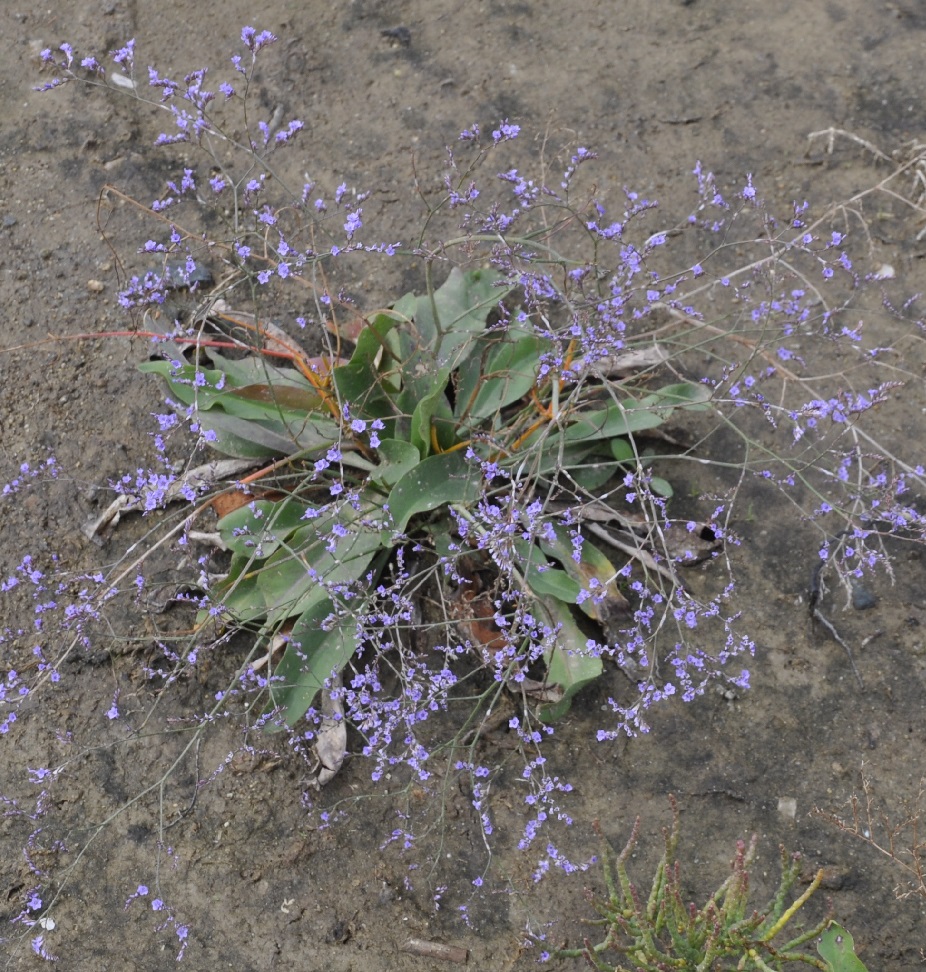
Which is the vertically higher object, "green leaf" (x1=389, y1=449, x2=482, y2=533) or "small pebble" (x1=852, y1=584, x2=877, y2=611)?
"green leaf" (x1=389, y1=449, x2=482, y2=533)

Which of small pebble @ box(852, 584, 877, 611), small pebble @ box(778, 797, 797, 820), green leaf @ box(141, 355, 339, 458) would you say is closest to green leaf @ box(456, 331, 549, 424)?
green leaf @ box(141, 355, 339, 458)

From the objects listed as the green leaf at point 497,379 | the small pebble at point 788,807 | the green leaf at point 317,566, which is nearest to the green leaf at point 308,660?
the green leaf at point 317,566

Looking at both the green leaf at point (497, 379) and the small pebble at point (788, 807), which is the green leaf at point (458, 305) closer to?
the green leaf at point (497, 379)

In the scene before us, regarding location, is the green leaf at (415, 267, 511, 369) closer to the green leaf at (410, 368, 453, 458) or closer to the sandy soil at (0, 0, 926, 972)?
the green leaf at (410, 368, 453, 458)

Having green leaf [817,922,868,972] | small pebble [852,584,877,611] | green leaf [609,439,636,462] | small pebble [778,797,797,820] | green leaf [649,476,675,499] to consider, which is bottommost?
small pebble [778,797,797,820]

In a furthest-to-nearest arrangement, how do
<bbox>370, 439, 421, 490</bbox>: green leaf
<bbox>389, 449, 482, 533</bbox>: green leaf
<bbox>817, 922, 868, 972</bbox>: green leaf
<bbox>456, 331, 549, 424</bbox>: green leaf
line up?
<bbox>456, 331, 549, 424</bbox>: green leaf < <bbox>370, 439, 421, 490</bbox>: green leaf < <bbox>389, 449, 482, 533</bbox>: green leaf < <bbox>817, 922, 868, 972</bbox>: green leaf

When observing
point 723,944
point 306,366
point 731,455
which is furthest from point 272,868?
point 731,455
